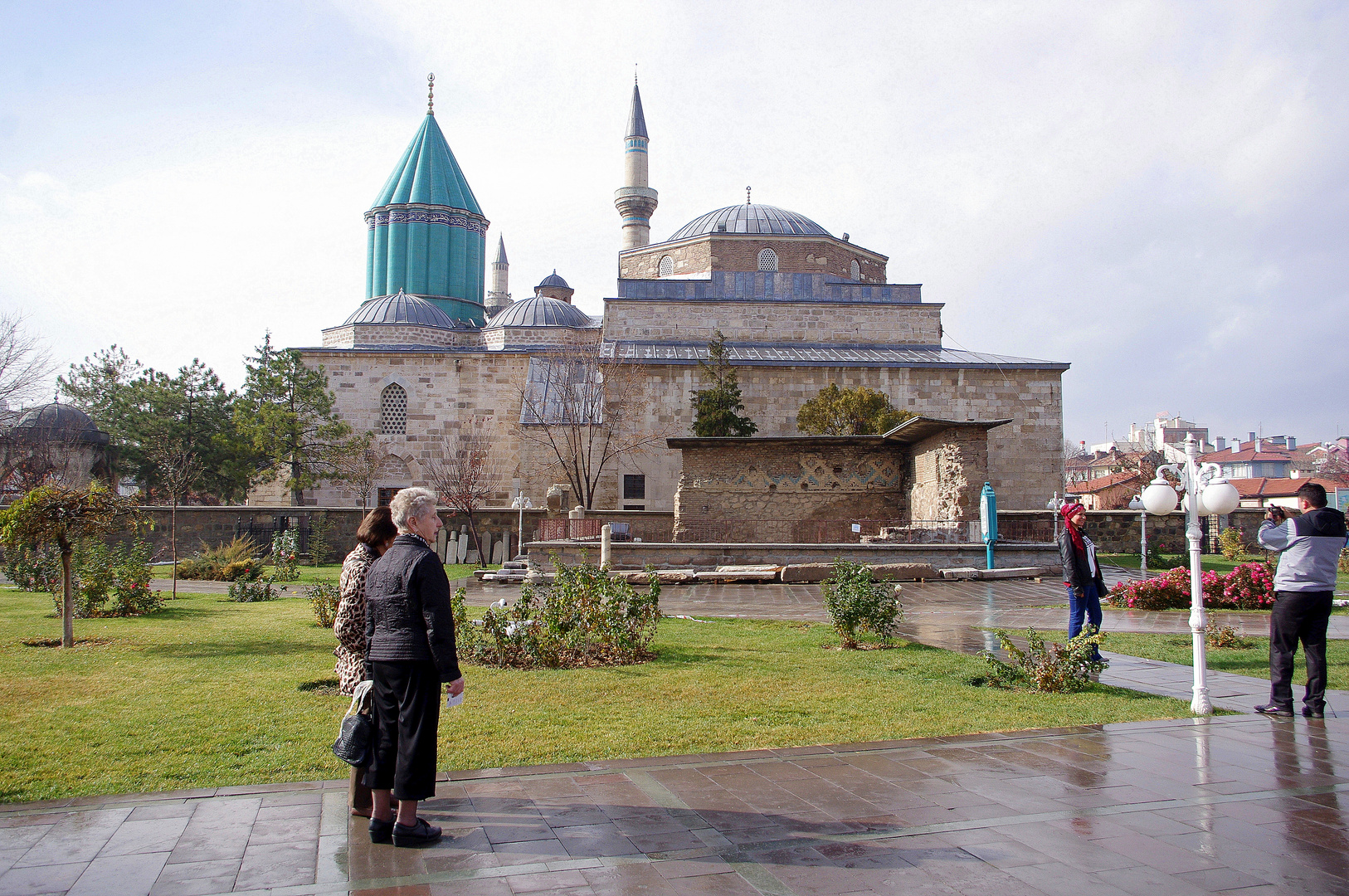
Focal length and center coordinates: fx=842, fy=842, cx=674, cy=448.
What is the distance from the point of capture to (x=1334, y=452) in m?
56.1

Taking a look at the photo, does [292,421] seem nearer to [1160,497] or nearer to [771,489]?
[771,489]

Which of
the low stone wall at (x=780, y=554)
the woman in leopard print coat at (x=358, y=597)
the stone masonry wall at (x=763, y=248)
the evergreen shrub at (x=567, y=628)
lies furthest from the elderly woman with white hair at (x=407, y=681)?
the stone masonry wall at (x=763, y=248)

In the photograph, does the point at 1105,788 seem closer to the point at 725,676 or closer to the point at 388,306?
the point at 725,676

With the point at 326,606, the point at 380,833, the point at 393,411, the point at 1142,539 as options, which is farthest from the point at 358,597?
the point at 393,411

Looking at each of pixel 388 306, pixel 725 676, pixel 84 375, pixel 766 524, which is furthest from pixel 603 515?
pixel 84 375

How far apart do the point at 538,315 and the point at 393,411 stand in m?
6.61

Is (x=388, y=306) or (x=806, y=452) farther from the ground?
(x=388, y=306)

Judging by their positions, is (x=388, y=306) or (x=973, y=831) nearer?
(x=973, y=831)

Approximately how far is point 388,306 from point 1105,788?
32108mm

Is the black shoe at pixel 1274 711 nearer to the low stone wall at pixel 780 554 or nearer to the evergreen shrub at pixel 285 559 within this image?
the low stone wall at pixel 780 554

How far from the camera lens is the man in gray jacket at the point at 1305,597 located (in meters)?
5.02

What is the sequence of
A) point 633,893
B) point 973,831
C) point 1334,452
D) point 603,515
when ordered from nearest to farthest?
point 633,893
point 973,831
point 603,515
point 1334,452

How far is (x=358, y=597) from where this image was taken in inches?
142

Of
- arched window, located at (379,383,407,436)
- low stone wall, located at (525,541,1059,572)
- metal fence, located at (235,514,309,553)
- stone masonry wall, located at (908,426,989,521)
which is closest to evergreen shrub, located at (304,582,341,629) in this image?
low stone wall, located at (525,541,1059,572)
